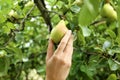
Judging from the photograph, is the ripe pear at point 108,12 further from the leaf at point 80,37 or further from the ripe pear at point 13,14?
the ripe pear at point 13,14

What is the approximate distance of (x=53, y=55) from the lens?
38.9 inches

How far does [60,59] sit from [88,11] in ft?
1.64

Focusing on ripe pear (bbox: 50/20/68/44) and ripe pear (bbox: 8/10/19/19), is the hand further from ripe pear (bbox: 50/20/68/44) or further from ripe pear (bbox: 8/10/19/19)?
ripe pear (bbox: 8/10/19/19)

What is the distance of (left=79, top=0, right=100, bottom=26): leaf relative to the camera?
0.48 meters

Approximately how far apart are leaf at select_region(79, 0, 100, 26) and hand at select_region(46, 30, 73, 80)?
0.44 metres

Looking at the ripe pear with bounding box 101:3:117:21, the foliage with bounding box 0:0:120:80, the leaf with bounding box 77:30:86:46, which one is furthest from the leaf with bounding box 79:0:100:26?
the leaf with bounding box 77:30:86:46

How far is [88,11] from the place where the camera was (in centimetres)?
48

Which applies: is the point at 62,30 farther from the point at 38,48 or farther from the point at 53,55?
the point at 38,48

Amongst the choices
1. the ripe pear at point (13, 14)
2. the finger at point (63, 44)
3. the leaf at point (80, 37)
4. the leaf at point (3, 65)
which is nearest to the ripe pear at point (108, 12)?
the finger at point (63, 44)

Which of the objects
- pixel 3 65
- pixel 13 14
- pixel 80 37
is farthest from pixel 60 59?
pixel 13 14

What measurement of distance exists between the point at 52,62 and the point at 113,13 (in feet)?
0.76

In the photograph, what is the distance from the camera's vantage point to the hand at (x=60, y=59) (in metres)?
0.98

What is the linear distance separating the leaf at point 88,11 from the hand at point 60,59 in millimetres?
442

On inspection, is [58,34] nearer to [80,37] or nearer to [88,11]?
[80,37]
